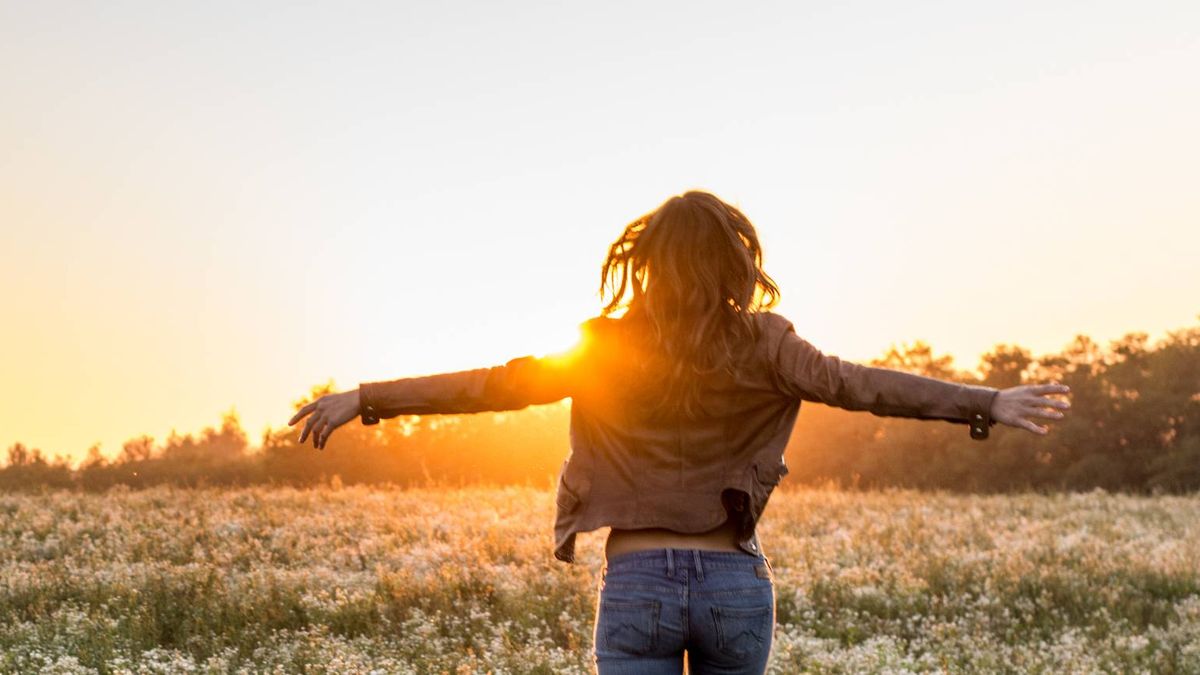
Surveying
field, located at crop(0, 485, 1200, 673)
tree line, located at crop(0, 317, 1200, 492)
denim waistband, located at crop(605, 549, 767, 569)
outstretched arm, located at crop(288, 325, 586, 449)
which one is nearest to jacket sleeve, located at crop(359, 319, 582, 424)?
outstretched arm, located at crop(288, 325, 586, 449)

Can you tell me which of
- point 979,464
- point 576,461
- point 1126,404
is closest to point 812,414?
point 979,464

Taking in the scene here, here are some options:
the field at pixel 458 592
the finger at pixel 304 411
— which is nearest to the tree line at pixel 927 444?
the field at pixel 458 592

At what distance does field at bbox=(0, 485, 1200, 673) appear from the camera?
883 cm

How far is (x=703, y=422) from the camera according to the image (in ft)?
12.0

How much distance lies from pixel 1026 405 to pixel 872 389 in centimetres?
49

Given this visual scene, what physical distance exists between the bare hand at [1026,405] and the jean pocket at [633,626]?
1.25 m

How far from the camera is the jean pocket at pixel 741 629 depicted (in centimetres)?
354

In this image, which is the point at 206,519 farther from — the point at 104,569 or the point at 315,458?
the point at 315,458

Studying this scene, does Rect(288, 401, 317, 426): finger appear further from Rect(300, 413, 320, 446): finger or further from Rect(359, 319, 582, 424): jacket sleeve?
Rect(359, 319, 582, 424): jacket sleeve

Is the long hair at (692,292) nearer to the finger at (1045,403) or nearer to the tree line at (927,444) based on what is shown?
the finger at (1045,403)

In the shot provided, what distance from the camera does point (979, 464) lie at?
139 ft

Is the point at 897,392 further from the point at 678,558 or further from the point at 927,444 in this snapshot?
the point at 927,444

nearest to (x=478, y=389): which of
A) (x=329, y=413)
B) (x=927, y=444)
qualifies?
(x=329, y=413)

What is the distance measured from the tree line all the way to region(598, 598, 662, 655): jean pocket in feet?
72.2
